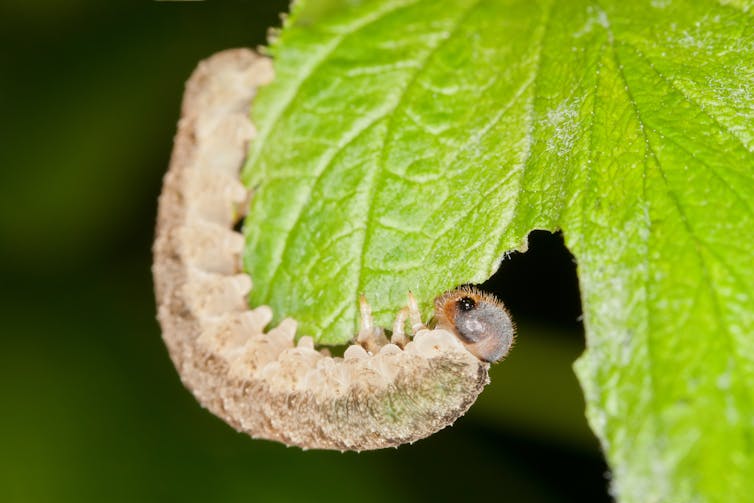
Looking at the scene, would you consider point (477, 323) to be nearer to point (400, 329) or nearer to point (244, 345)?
point (400, 329)

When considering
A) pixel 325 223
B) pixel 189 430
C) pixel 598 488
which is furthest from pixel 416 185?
pixel 189 430

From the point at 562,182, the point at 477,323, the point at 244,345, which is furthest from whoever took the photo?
the point at 244,345

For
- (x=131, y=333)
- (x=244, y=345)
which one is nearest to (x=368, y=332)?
(x=244, y=345)

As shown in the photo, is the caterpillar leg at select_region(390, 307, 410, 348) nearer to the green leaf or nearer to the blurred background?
the green leaf

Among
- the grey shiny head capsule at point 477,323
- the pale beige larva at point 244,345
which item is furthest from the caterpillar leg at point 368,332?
the grey shiny head capsule at point 477,323

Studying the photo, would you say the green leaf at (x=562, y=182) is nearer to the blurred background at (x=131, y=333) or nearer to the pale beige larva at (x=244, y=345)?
the pale beige larva at (x=244, y=345)

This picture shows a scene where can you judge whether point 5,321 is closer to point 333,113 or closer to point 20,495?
point 20,495
